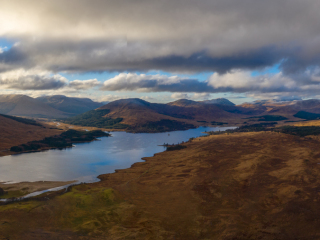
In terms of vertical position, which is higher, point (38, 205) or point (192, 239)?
point (38, 205)

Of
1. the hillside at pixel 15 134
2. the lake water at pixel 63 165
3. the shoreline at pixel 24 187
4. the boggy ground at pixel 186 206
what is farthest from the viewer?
the hillside at pixel 15 134

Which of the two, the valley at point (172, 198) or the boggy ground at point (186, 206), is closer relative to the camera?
the boggy ground at point (186, 206)

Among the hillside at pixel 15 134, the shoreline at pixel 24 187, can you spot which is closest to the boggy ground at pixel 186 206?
the shoreline at pixel 24 187

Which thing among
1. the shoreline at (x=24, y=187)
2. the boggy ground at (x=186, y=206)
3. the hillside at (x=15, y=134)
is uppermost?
the hillside at (x=15, y=134)

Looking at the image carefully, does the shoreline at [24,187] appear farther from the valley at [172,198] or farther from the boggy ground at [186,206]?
the boggy ground at [186,206]

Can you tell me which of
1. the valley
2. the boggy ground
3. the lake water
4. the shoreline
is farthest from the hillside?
the boggy ground

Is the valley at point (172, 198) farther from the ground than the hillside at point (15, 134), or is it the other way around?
the hillside at point (15, 134)

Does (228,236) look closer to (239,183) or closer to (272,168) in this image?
(239,183)

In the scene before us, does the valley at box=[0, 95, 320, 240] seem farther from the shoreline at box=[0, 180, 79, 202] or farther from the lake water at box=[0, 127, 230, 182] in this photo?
the lake water at box=[0, 127, 230, 182]

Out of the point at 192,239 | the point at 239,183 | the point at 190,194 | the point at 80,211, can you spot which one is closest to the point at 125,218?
the point at 80,211
